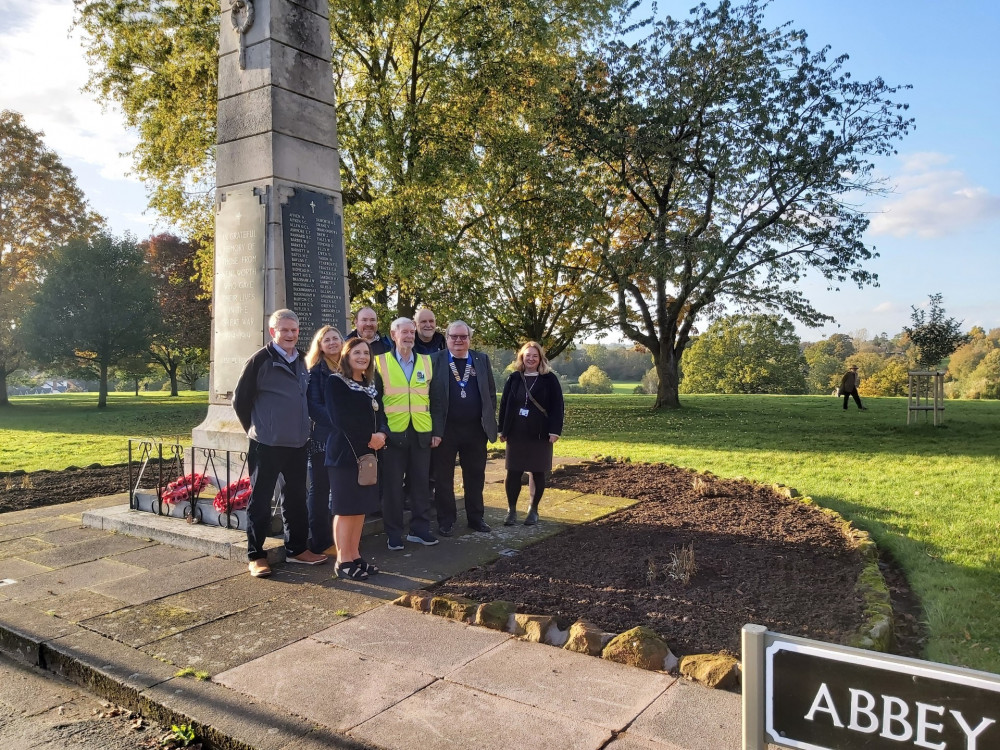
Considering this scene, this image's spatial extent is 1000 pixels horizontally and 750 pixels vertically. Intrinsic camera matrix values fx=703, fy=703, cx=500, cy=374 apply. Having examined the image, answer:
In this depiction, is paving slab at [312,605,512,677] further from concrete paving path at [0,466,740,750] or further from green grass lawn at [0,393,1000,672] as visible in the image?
green grass lawn at [0,393,1000,672]

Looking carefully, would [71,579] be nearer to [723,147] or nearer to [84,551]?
[84,551]

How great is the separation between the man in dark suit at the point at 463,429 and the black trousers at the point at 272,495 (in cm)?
138

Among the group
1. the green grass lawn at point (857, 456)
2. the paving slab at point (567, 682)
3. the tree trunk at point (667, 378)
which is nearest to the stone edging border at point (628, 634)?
the paving slab at point (567, 682)

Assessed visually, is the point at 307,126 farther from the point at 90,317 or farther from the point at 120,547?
the point at 90,317

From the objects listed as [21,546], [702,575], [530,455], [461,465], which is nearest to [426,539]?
[461,465]

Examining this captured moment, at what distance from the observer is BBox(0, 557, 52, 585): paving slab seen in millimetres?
5348

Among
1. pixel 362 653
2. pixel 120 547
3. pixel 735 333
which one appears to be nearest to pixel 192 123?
pixel 120 547

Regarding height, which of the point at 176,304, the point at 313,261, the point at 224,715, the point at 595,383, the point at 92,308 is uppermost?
the point at 176,304

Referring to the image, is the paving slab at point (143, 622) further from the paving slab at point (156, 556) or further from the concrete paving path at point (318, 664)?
the paving slab at point (156, 556)

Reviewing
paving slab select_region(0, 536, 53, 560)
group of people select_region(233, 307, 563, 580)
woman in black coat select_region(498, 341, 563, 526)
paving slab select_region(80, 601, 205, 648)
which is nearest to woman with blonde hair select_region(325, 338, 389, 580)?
group of people select_region(233, 307, 563, 580)

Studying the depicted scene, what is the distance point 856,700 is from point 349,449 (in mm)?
4098

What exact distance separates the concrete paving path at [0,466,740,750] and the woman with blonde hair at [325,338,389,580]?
0.79 ft

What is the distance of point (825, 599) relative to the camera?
4652 mm

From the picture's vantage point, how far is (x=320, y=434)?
573 cm
